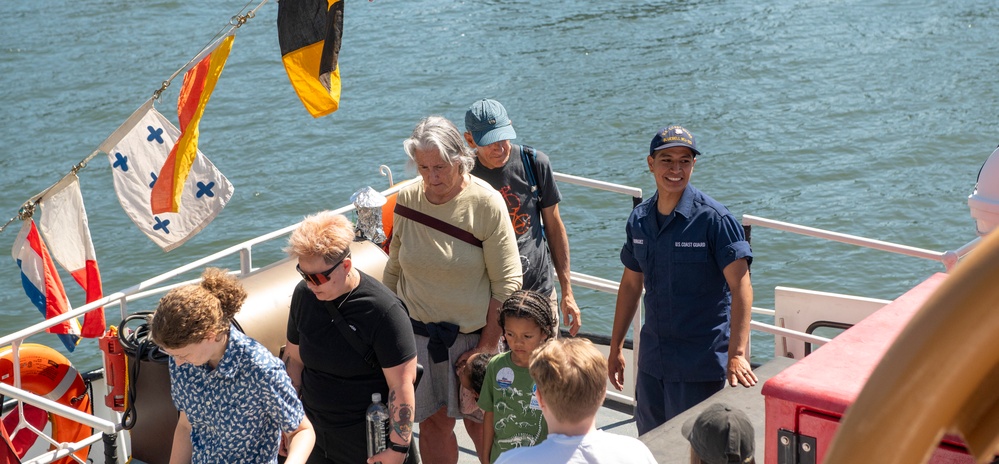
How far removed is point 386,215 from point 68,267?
1.70 m

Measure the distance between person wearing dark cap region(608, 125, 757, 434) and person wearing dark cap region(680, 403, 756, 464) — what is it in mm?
1142

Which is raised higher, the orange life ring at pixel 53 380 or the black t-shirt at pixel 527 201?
the black t-shirt at pixel 527 201

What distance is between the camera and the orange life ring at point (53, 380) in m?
5.26

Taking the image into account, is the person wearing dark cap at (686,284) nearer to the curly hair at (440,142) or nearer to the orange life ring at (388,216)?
the curly hair at (440,142)

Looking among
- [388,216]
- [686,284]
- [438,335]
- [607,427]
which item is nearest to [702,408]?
[686,284]

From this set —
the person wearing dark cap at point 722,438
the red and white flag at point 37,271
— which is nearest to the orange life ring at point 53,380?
the red and white flag at point 37,271

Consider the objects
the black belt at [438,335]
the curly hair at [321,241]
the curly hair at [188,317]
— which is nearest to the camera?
the curly hair at [188,317]

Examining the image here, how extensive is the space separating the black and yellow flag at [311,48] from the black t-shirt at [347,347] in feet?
5.14

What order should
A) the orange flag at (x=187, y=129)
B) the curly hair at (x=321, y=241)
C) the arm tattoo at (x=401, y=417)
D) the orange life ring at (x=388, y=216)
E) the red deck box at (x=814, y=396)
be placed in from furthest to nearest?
the orange life ring at (x=388, y=216)
the orange flag at (x=187, y=129)
the arm tattoo at (x=401, y=417)
the curly hair at (x=321, y=241)
the red deck box at (x=814, y=396)

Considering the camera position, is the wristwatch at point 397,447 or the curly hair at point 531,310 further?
the curly hair at point 531,310

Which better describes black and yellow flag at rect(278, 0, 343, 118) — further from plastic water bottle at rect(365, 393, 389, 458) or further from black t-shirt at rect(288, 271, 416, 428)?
plastic water bottle at rect(365, 393, 389, 458)

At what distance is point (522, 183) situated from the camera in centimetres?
445

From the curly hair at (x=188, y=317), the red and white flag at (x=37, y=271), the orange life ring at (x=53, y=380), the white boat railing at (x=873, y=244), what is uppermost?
the curly hair at (x=188, y=317)

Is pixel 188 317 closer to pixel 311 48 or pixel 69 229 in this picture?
pixel 311 48
